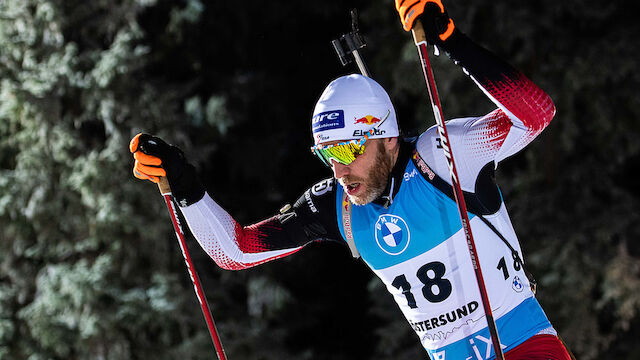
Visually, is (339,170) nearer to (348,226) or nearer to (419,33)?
(348,226)

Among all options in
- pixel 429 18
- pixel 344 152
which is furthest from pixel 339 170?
pixel 429 18

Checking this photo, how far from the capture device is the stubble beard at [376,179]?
2.76 meters

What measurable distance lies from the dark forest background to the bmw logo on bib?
3459 millimetres

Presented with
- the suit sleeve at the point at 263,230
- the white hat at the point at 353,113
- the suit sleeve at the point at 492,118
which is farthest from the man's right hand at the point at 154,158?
the suit sleeve at the point at 492,118

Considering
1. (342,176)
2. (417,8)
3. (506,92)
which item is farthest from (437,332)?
(417,8)

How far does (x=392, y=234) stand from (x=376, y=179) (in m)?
0.19

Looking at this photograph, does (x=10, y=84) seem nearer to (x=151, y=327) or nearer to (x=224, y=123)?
(x=224, y=123)

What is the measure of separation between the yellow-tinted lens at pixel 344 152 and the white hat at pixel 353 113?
3 cm

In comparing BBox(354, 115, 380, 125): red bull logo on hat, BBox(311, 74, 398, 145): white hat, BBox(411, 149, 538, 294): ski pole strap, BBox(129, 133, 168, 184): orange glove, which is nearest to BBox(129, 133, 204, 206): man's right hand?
BBox(129, 133, 168, 184): orange glove

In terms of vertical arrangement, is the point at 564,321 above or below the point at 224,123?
below

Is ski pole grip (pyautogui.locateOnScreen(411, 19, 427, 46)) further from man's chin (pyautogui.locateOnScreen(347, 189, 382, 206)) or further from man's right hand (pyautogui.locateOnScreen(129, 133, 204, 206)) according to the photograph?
man's right hand (pyautogui.locateOnScreen(129, 133, 204, 206))

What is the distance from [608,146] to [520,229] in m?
0.91

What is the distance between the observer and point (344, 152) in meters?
2.73

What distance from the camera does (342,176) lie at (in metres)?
2.74
